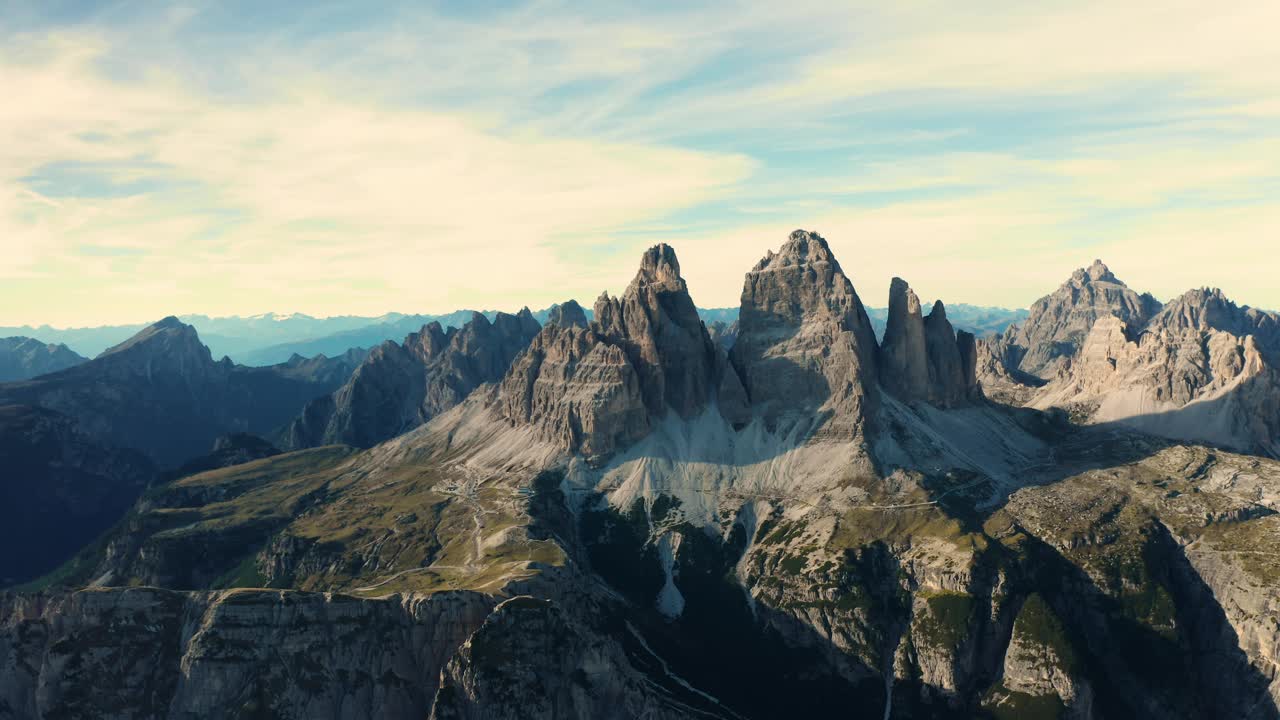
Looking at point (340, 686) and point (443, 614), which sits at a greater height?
point (443, 614)

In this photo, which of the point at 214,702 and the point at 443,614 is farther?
the point at 443,614

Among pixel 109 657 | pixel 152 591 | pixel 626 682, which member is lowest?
pixel 626 682

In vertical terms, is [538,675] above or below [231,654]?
below

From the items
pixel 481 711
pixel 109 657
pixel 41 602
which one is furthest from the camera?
pixel 41 602

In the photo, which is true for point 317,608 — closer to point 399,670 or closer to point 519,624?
point 399,670

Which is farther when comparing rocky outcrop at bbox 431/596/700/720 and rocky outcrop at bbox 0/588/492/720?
rocky outcrop at bbox 0/588/492/720

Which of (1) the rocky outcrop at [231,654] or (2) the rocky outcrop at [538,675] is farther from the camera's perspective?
(1) the rocky outcrop at [231,654]

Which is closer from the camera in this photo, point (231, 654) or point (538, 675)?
point (231, 654)

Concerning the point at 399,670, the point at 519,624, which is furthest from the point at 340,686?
the point at 519,624

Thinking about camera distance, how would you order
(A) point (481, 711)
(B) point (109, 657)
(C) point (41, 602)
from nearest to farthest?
(A) point (481, 711), (B) point (109, 657), (C) point (41, 602)
